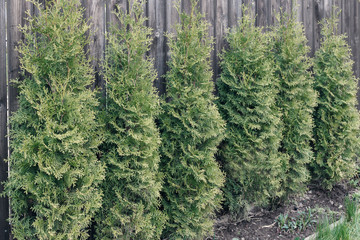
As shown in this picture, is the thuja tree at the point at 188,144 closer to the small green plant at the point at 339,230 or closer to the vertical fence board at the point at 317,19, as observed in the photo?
the small green plant at the point at 339,230

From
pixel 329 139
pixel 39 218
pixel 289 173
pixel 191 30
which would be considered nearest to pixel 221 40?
pixel 191 30

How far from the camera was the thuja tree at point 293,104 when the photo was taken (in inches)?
201

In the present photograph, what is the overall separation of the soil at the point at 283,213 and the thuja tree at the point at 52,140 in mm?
1860

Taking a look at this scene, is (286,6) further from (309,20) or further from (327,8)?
(327,8)

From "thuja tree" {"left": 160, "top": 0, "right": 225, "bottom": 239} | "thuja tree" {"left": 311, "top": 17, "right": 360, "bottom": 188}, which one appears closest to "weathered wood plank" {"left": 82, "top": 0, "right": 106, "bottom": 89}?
"thuja tree" {"left": 160, "top": 0, "right": 225, "bottom": 239}

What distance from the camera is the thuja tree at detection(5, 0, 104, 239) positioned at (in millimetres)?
2967

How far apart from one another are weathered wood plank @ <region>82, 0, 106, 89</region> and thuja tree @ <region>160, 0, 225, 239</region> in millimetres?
728

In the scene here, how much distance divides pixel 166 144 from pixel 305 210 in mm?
Answer: 2466

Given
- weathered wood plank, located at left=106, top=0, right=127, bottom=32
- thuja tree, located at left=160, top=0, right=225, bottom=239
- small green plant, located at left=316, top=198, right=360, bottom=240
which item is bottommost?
small green plant, located at left=316, top=198, right=360, bottom=240

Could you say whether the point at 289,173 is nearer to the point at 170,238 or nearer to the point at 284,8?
the point at 170,238

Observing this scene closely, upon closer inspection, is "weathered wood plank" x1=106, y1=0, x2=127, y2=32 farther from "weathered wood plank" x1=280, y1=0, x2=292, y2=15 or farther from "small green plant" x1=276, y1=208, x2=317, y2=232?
"small green plant" x1=276, y1=208, x2=317, y2=232

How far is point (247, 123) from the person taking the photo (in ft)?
14.5

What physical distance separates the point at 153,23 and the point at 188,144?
141 cm

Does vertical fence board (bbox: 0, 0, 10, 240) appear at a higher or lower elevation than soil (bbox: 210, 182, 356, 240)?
higher
